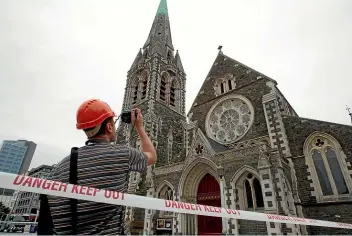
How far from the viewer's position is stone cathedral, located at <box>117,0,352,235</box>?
33.0 ft

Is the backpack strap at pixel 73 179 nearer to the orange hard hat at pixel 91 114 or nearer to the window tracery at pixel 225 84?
the orange hard hat at pixel 91 114

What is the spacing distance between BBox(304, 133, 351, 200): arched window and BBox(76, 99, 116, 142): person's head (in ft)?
41.6

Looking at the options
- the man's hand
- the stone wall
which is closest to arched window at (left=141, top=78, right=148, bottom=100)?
the stone wall

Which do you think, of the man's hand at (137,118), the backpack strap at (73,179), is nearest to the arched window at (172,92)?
the man's hand at (137,118)

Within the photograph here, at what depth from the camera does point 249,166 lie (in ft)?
34.8

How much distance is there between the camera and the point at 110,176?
5.12 ft

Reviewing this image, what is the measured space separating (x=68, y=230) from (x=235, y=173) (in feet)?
34.3

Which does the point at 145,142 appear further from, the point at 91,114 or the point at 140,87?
the point at 140,87

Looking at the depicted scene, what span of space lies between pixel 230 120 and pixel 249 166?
5677 millimetres

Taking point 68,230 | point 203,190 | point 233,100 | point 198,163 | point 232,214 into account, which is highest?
point 233,100

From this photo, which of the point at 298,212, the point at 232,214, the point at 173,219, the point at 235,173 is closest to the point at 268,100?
the point at 235,173

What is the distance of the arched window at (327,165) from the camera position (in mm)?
10562

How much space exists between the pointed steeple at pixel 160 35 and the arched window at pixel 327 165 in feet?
73.1

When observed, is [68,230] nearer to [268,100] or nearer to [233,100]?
[268,100]
